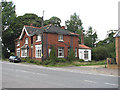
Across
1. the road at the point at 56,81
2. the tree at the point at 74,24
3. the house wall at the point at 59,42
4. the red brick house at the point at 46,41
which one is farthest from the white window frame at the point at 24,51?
the tree at the point at 74,24

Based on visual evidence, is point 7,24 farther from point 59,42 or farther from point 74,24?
point 74,24

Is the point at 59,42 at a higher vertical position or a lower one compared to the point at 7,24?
lower

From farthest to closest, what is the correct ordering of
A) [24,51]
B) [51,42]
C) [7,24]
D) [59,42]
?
[7,24]
[24,51]
[59,42]
[51,42]

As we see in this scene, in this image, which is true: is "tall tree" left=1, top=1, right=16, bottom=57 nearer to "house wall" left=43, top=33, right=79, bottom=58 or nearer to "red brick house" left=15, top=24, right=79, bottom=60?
"red brick house" left=15, top=24, right=79, bottom=60

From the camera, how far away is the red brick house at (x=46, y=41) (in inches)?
1348

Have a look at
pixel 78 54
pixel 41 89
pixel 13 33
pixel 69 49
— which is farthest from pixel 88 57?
pixel 41 89

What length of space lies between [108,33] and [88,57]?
18769 mm

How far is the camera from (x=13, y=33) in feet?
163

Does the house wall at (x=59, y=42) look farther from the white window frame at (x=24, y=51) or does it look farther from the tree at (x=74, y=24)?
the tree at (x=74, y=24)

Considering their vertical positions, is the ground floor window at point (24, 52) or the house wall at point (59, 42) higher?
the house wall at point (59, 42)

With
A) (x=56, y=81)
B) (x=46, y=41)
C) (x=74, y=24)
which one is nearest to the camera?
(x=56, y=81)

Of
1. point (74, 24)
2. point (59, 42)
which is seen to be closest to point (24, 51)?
point (59, 42)

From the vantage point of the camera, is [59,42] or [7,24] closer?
[59,42]

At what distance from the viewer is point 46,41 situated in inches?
1348
